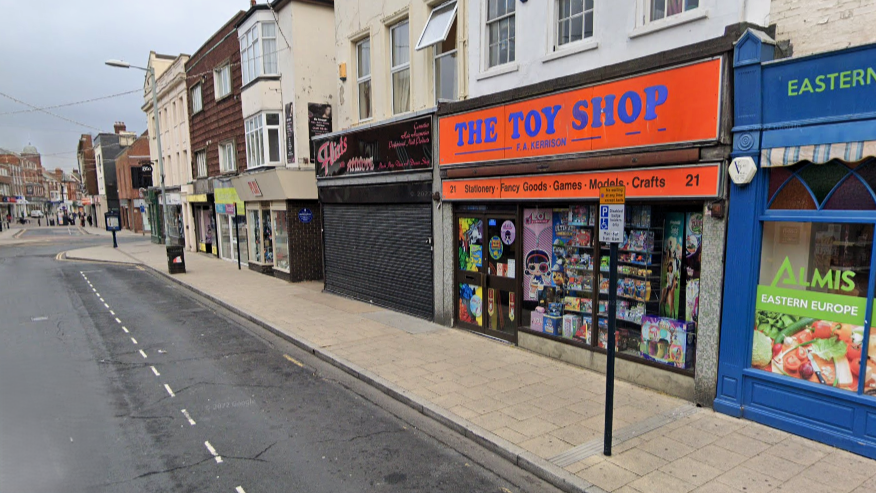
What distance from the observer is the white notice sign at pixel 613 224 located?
471cm

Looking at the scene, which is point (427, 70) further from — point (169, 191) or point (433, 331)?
point (169, 191)

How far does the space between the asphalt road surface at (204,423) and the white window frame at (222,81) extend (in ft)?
43.6

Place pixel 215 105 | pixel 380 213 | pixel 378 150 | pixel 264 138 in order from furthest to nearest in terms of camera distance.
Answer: pixel 215 105, pixel 264 138, pixel 380 213, pixel 378 150

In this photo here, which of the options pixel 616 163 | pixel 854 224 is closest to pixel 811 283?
pixel 854 224

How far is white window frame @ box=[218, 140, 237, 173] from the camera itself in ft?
69.4

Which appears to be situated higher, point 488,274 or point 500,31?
point 500,31

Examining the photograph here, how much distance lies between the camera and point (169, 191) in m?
30.2

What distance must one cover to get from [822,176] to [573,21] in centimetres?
422

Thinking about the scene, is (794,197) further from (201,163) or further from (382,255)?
(201,163)

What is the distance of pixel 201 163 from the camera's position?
996 inches

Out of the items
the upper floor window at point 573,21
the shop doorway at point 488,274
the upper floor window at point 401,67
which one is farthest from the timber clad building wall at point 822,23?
the upper floor window at point 401,67

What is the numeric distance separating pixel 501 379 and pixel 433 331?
3003 mm

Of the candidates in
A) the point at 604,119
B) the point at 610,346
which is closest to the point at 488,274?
the point at 604,119

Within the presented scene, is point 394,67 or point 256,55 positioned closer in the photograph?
point 394,67
